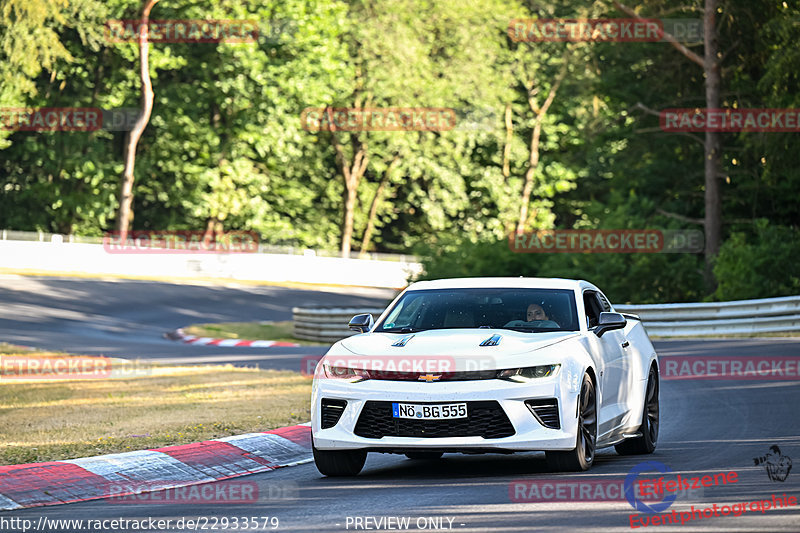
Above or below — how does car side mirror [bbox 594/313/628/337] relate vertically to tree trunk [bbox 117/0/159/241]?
below

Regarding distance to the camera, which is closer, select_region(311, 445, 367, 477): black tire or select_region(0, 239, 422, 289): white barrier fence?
select_region(311, 445, 367, 477): black tire

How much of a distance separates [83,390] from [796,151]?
1989 centimetres

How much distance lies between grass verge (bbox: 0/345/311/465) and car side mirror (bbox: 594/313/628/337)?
12.1 feet

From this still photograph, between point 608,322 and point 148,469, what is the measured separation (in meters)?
3.77

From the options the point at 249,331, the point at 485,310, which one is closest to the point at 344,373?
the point at 485,310

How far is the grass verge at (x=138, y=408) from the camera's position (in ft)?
36.7

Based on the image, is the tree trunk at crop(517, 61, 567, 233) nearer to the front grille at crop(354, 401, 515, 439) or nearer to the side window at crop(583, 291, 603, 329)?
the side window at crop(583, 291, 603, 329)

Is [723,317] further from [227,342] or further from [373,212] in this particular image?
[373,212]

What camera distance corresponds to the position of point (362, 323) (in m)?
10.2

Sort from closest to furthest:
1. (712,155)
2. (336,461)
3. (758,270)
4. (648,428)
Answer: (336,461)
(648,428)
(758,270)
(712,155)

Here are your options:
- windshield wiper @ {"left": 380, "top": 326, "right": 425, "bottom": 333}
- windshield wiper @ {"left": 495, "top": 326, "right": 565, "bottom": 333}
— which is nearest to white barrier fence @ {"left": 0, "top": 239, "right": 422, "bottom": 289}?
windshield wiper @ {"left": 380, "top": 326, "right": 425, "bottom": 333}

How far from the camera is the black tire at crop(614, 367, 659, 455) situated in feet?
35.4

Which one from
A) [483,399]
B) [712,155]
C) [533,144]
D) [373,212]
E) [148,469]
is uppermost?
[533,144]

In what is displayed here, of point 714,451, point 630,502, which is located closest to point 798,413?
point 714,451
